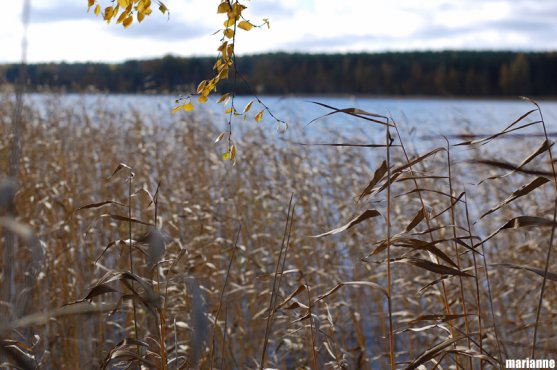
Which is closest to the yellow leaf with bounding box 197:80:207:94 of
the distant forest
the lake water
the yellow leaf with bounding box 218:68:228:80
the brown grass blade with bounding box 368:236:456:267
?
the yellow leaf with bounding box 218:68:228:80

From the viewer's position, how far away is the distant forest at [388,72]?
1312cm

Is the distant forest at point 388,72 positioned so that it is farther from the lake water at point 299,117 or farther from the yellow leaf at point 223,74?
the yellow leaf at point 223,74

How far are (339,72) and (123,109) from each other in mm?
21861

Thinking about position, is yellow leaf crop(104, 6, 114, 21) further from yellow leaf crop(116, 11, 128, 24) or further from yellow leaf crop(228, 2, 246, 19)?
yellow leaf crop(228, 2, 246, 19)

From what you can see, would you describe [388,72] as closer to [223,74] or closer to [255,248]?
[255,248]

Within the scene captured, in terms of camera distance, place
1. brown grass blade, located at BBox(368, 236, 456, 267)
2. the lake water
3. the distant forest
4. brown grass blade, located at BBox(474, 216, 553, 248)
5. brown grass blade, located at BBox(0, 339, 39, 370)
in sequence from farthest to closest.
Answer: the distant forest < the lake water < brown grass blade, located at BBox(368, 236, 456, 267) < brown grass blade, located at BBox(474, 216, 553, 248) < brown grass blade, located at BBox(0, 339, 39, 370)

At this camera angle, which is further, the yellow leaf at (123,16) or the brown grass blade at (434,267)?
the yellow leaf at (123,16)

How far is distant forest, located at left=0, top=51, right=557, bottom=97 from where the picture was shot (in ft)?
43.0

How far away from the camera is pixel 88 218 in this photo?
430 cm

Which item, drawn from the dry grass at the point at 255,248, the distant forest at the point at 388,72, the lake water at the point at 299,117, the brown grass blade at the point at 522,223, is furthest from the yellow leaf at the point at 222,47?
the distant forest at the point at 388,72

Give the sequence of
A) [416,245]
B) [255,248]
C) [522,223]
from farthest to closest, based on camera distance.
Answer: [255,248]
[416,245]
[522,223]

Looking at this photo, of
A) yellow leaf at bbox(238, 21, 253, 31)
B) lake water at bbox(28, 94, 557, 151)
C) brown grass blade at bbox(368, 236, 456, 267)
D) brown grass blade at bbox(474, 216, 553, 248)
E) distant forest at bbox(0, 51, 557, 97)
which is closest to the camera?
brown grass blade at bbox(474, 216, 553, 248)

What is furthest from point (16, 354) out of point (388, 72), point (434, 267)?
point (388, 72)

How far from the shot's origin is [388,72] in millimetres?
28578
